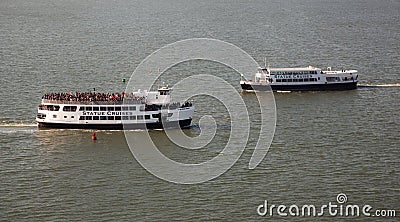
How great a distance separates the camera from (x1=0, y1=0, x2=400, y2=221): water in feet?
175

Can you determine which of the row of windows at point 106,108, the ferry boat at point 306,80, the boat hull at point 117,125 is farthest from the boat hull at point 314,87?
the row of windows at point 106,108

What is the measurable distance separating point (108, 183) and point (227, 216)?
9.68m

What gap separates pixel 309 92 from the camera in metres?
87.5

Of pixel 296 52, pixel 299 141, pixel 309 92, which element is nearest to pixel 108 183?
pixel 299 141

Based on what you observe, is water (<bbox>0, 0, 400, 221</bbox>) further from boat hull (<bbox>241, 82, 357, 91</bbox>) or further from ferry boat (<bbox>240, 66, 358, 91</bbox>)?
ferry boat (<bbox>240, 66, 358, 91</bbox>)

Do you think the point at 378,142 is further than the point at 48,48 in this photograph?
No

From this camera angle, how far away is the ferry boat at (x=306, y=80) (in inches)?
3457

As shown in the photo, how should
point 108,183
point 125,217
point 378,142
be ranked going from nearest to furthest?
point 125,217 < point 108,183 < point 378,142

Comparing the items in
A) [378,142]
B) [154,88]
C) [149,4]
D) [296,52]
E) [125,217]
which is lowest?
[125,217]

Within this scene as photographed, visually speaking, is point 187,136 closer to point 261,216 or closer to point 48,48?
point 261,216

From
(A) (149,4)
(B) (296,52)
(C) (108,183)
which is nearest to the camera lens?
(C) (108,183)

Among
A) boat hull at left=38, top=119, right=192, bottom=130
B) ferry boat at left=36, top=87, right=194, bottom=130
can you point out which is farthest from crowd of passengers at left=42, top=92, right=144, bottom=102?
boat hull at left=38, top=119, right=192, bottom=130

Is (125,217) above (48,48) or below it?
below

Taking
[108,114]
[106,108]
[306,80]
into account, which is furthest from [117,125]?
[306,80]
